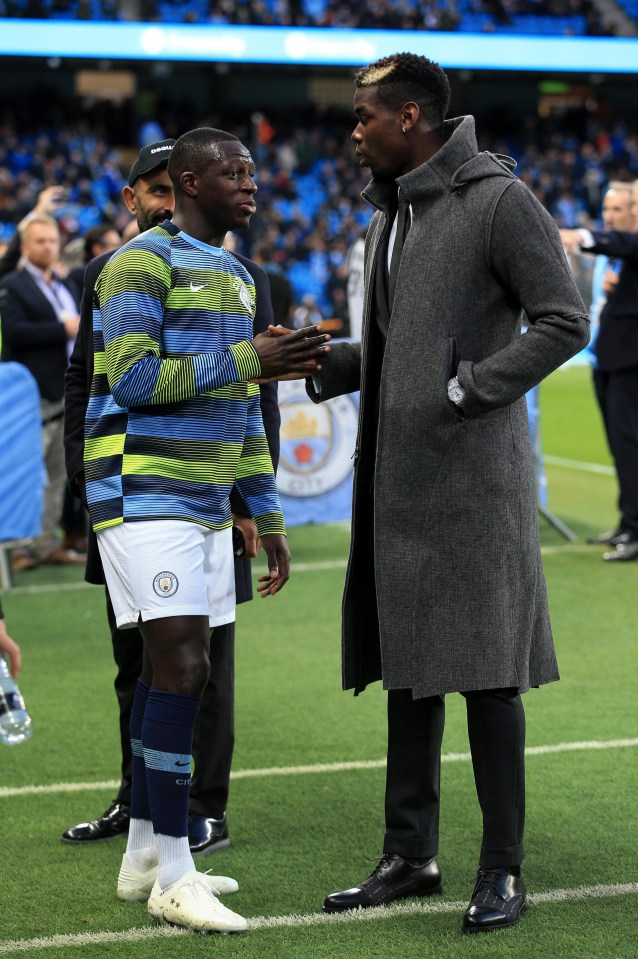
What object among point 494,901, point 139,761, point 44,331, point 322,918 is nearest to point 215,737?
point 139,761

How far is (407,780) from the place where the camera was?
3.54 metres

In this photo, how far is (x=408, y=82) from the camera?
3.30 meters

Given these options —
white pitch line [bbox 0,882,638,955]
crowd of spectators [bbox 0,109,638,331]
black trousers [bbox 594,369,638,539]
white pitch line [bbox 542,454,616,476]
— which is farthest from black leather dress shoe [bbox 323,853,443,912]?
crowd of spectators [bbox 0,109,638,331]

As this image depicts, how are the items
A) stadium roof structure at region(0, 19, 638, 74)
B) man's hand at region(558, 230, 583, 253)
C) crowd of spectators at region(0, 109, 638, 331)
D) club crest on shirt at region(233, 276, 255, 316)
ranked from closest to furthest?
club crest on shirt at region(233, 276, 255, 316), man's hand at region(558, 230, 583, 253), crowd of spectators at region(0, 109, 638, 331), stadium roof structure at region(0, 19, 638, 74)

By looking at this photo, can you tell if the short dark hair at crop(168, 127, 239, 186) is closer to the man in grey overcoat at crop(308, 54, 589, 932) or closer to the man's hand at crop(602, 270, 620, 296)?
the man in grey overcoat at crop(308, 54, 589, 932)

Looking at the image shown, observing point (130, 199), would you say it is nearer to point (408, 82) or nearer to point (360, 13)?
point (408, 82)

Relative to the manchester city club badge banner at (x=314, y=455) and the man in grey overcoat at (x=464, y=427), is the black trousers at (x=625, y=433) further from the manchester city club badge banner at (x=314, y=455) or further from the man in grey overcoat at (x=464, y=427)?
the man in grey overcoat at (x=464, y=427)

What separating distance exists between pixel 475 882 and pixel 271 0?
1411 inches

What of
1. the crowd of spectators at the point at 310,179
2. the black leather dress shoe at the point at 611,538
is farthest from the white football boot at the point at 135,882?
the crowd of spectators at the point at 310,179

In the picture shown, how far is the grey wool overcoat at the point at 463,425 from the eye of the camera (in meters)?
3.20

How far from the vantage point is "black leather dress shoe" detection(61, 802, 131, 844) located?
414 centimetres

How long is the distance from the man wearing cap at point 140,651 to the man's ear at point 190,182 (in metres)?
0.61

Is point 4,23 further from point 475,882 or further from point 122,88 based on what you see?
point 475,882

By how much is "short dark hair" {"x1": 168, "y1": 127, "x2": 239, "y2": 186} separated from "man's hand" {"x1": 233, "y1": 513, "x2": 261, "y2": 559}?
1.00m
